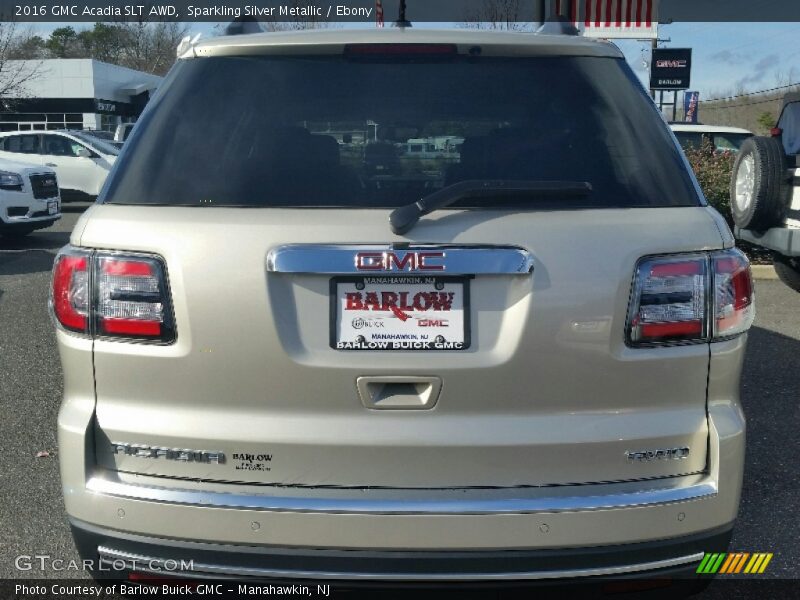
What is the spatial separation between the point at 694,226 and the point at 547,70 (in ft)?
2.12

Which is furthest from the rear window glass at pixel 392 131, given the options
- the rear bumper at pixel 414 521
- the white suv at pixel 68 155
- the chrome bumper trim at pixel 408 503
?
the white suv at pixel 68 155

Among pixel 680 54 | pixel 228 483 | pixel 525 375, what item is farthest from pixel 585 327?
pixel 680 54

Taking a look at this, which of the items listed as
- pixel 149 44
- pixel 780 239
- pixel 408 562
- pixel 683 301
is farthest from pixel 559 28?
pixel 149 44

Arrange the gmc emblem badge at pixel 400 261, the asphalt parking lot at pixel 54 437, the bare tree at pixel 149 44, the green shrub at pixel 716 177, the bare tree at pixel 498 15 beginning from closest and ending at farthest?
the gmc emblem badge at pixel 400 261
the asphalt parking lot at pixel 54 437
the green shrub at pixel 716 177
the bare tree at pixel 498 15
the bare tree at pixel 149 44

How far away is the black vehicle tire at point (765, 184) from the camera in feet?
25.3

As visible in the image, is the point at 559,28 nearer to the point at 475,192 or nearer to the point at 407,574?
the point at 475,192

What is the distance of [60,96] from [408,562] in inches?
1911

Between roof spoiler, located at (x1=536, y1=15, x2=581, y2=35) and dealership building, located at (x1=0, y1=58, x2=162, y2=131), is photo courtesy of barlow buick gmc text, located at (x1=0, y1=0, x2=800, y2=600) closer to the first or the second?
roof spoiler, located at (x1=536, y1=15, x2=581, y2=35)

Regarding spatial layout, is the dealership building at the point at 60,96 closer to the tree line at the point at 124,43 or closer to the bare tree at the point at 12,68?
the bare tree at the point at 12,68

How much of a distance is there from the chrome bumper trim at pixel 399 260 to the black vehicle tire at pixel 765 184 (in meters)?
6.19

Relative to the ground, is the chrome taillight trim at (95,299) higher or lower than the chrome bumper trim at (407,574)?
higher

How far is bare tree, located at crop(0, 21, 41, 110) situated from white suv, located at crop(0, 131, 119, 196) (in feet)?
75.4

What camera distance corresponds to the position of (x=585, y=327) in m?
2.33

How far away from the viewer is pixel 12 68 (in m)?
44.1
